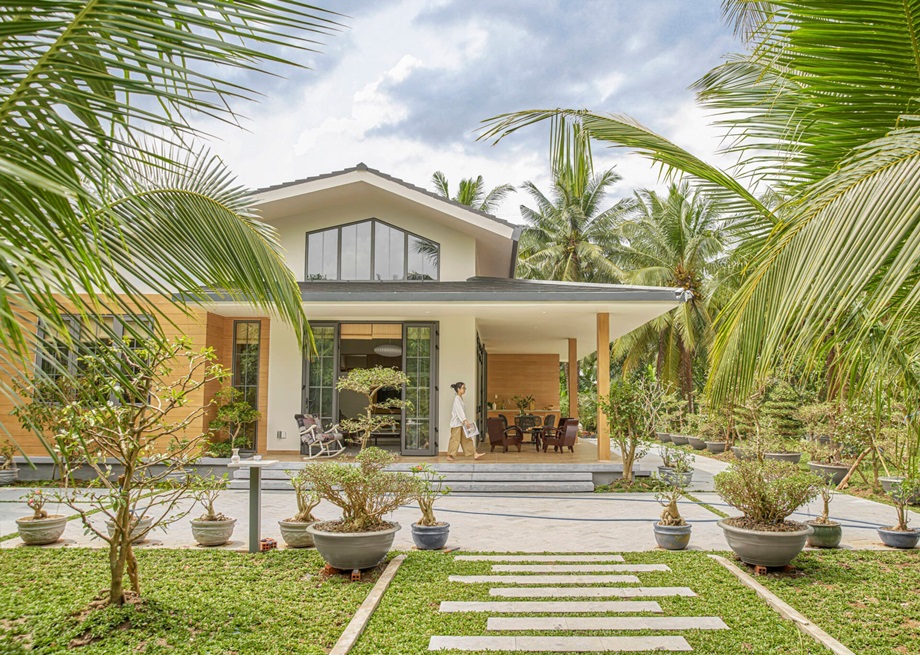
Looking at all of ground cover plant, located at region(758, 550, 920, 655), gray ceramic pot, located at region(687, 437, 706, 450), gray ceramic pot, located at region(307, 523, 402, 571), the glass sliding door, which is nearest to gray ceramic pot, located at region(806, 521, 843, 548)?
ground cover plant, located at region(758, 550, 920, 655)

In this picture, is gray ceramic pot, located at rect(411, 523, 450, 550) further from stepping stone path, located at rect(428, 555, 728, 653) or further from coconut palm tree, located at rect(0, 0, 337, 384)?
coconut palm tree, located at rect(0, 0, 337, 384)

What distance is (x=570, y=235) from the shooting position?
28812 mm

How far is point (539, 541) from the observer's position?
301 inches

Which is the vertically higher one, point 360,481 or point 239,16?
point 239,16

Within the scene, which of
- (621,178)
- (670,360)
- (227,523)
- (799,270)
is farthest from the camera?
(621,178)

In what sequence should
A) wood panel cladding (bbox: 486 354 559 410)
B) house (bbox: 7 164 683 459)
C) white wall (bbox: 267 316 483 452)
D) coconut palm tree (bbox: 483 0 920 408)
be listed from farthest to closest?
1. wood panel cladding (bbox: 486 354 559 410)
2. white wall (bbox: 267 316 483 452)
3. house (bbox: 7 164 683 459)
4. coconut palm tree (bbox: 483 0 920 408)

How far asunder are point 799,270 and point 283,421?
A: 12.9 meters

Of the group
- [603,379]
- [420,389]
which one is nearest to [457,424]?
[420,389]

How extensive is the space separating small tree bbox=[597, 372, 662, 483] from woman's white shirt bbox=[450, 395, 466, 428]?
7.81 feet

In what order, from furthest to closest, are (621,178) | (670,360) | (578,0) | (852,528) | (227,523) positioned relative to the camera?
(621,178) → (670,360) → (852,528) → (227,523) → (578,0)

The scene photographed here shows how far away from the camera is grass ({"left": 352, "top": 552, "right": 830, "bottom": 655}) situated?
446 cm

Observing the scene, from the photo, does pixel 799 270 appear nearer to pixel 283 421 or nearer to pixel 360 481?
pixel 360 481

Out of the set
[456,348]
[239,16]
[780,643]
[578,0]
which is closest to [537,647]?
[780,643]

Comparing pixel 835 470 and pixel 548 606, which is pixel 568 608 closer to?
pixel 548 606
